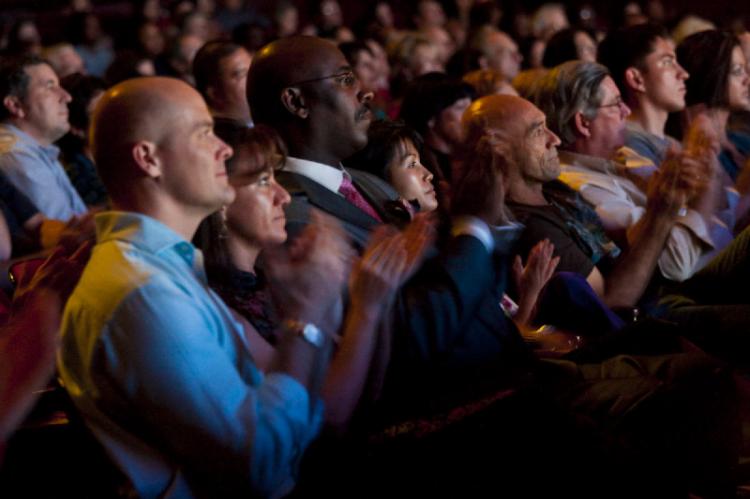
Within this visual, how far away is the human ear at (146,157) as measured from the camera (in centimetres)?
176

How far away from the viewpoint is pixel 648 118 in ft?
12.4

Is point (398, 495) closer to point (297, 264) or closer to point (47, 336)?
point (297, 264)

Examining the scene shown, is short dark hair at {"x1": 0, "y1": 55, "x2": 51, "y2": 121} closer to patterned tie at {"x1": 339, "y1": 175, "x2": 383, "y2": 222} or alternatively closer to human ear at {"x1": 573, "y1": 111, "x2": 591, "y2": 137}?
patterned tie at {"x1": 339, "y1": 175, "x2": 383, "y2": 222}

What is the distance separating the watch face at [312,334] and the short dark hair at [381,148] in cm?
121

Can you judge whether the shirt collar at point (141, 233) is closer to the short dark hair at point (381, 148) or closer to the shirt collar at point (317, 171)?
the shirt collar at point (317, 171)

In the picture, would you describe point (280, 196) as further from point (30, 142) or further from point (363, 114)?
point (30, 142)

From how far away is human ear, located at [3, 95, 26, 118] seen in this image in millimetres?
3795

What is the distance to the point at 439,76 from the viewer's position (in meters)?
3.75

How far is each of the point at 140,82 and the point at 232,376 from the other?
1.71 feet

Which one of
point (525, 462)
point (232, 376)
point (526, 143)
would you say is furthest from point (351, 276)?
point (526, 143)

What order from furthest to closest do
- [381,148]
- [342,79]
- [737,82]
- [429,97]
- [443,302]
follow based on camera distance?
[737,82] < [429,97] < [381,148] < [342,79] < [443,302]

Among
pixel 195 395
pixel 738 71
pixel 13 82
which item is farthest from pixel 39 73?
pixel 195 395

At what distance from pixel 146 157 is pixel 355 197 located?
837 millimetres

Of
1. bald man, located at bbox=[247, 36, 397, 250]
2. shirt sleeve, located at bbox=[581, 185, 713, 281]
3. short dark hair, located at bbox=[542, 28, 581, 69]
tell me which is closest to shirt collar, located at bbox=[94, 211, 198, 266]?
bald man, located at bbox=[247, 36, 397, 250]
